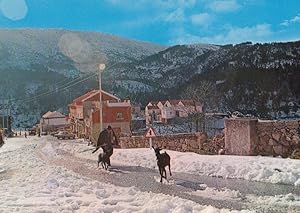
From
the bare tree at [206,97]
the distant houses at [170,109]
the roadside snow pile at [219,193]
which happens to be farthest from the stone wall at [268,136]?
the bare tree at [206,97]

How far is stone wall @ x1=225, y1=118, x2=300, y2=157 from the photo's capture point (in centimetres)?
1574

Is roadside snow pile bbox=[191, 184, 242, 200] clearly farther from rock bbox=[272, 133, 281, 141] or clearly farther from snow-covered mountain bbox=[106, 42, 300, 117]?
snow-covered mountain bbox=[106, 42, 300, 117]

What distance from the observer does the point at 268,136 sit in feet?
52.5

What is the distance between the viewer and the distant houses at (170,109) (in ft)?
230

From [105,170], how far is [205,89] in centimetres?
5452

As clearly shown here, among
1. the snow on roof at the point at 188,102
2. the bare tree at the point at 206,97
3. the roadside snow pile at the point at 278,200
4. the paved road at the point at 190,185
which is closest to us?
the roadside snow pile at the point at 278,200

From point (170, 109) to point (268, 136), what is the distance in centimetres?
6944

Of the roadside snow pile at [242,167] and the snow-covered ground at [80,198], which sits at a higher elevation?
the roadside snow pile at [242,167]

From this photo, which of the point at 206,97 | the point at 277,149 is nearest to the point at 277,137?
the point at 277,149

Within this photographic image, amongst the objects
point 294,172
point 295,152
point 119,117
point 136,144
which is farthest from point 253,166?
point 119,117

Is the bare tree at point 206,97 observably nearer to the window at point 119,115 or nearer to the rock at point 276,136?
the window at point 119,115

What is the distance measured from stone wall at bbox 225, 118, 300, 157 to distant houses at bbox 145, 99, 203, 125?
4715 centimetres

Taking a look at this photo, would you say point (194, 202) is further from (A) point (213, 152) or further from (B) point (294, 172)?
(A) point (213, 152)

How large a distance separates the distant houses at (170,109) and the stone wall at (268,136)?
155 ft
